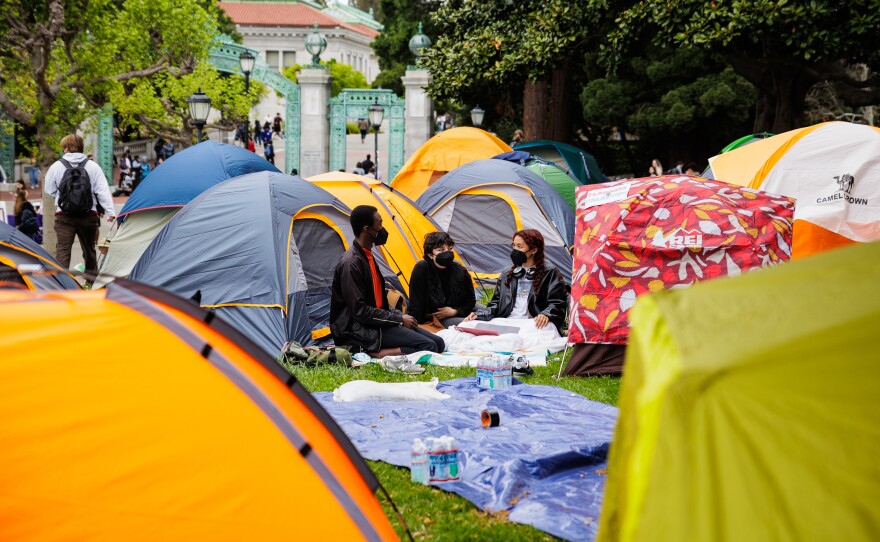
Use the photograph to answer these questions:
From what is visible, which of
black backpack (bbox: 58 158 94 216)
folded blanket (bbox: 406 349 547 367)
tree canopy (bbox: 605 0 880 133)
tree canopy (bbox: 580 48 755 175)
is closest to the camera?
folded blanket (bbox: 406 349 547 367)

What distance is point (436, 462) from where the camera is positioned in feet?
15.9

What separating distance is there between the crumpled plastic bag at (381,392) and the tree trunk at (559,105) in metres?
16.0

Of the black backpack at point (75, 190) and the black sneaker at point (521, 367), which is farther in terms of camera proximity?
the black backpack at point (75, 190)

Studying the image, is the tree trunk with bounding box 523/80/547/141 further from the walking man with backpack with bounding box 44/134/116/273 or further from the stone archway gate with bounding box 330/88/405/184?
the walking man with backpack with bounding box 44/134/116/273

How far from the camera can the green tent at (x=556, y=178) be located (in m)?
15.9

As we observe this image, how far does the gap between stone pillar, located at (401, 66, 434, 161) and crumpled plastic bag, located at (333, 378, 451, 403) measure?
18916 mm

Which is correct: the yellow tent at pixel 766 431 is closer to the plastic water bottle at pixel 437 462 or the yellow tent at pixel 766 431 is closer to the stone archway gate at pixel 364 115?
the plastic water bottle at pixel 437 462

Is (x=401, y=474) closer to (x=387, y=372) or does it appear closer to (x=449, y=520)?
(x=449, y=520)

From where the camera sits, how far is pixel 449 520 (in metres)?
4.42

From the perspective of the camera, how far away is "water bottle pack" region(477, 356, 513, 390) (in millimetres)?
6871

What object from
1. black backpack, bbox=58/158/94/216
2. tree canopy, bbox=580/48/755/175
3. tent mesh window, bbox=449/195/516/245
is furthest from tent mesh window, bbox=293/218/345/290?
tree canopy, bbox=580/48/755/175

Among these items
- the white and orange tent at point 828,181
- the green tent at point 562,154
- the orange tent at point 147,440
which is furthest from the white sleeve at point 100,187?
the green tent at point 562,154

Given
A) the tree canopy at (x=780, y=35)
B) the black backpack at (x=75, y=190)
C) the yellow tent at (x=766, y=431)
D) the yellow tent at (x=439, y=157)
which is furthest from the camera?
the yellow tent at (x=439, y=157)

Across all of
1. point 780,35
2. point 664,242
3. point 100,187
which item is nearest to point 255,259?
point 100,187
